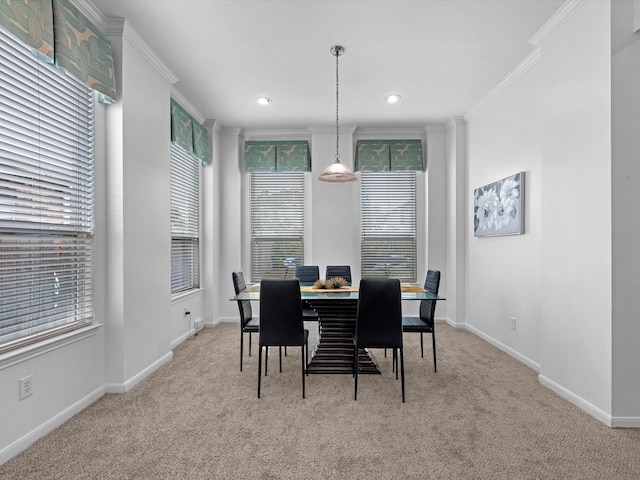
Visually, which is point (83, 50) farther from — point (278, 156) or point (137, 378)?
point (278, 156)

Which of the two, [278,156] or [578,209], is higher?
[278,156]

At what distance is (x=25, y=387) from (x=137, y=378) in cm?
100

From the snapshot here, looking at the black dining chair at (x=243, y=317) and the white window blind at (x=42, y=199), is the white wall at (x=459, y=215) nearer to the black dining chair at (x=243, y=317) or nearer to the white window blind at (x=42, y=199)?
the black dining chair at (x=243, y=317)

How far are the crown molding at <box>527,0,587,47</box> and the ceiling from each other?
5 cm

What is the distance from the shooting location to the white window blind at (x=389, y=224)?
219 inches

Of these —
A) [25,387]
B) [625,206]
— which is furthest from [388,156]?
[25,387]

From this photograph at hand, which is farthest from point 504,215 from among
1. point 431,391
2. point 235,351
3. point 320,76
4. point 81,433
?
point 81,433

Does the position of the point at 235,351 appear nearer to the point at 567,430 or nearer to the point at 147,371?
the point at 147,371

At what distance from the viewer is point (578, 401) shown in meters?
2.54

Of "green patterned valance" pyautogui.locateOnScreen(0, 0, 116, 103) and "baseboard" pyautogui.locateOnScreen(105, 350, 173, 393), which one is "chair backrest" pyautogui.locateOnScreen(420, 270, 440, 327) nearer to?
"baseboard" pyautogui.locateOnScreen(105, 350, 173, 393)

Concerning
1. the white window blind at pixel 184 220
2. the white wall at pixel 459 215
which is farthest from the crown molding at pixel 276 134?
the white wall at pixel 459 215

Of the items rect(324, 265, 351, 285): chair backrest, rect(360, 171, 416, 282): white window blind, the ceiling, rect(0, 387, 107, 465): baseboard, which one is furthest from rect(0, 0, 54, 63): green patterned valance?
rect(360, 171, 416, 282): white window blind

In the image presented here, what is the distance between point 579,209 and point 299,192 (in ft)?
12.5

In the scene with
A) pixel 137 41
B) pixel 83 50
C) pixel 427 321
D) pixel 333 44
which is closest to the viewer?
pixel 83 50
